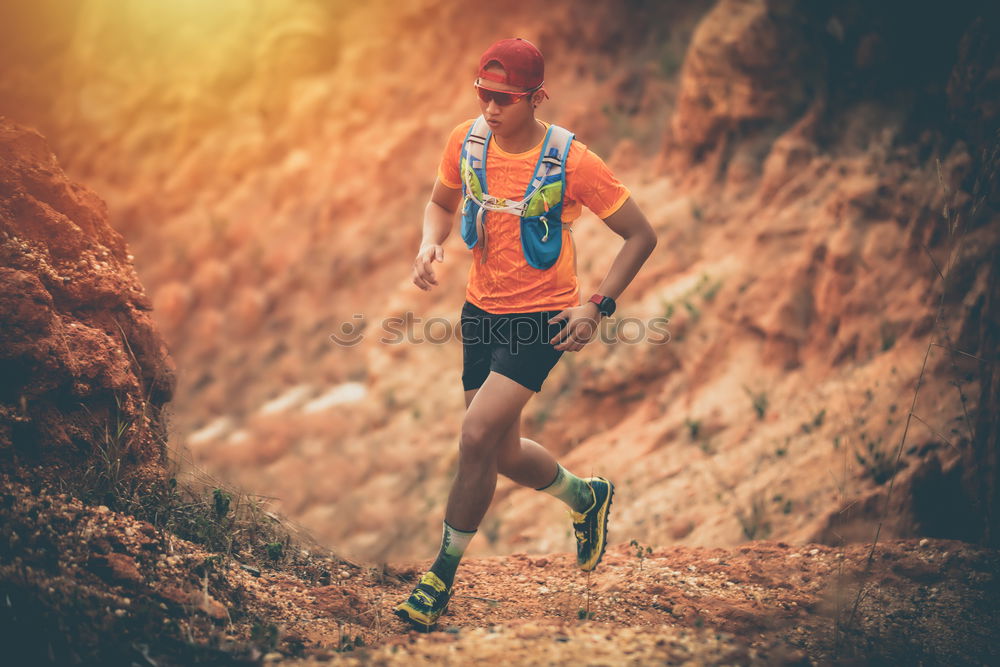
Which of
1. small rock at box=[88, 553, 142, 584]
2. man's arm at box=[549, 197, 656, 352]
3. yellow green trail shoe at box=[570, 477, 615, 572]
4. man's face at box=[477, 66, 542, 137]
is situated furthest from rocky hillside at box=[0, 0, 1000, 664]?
man's face at box=[477, 66, 542, 137]

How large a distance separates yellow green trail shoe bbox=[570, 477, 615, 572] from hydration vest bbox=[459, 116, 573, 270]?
119cm

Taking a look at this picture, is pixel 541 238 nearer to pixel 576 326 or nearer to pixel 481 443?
pixel 576 326

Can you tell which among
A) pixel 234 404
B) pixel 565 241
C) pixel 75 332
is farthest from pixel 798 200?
pixel 234 404

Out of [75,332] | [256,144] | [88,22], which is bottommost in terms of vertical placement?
[75,332]

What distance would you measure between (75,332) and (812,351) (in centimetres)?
497

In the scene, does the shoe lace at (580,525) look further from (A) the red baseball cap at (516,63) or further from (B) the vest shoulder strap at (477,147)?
A: (A) the red baseball cap at (516,63)

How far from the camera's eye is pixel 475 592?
13.1ft

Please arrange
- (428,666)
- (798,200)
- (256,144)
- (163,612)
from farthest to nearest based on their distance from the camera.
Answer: (256,144) < (798,200) < (163,612) < (428,666)

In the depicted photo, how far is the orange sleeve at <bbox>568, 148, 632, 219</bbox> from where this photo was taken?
341cm

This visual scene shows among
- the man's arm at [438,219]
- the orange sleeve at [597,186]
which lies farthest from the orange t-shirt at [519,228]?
the man's arm at [438,219]

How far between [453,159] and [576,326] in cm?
85

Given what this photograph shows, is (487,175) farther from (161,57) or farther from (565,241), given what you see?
(161,57)

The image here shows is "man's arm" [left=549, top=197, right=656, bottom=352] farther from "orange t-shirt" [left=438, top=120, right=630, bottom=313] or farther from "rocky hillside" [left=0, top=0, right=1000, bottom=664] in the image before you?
"rocky hillside" [left=0, top=0, right=1000, bottom=664]

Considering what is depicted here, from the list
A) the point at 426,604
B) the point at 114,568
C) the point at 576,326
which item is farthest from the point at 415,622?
the point at 576,326
